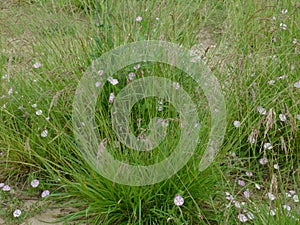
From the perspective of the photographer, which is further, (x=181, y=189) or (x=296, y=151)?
(x=296, y=151)

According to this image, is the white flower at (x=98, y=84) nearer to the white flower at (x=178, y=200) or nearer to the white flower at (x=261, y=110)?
the white flower at (x=178, y=200)

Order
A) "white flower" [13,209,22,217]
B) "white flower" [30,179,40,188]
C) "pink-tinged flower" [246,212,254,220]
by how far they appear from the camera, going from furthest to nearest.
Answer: "white flower" [30,179,40,188], "white flower" [13,209,22,217], "pink-tinged flower" [246,212,254,220]

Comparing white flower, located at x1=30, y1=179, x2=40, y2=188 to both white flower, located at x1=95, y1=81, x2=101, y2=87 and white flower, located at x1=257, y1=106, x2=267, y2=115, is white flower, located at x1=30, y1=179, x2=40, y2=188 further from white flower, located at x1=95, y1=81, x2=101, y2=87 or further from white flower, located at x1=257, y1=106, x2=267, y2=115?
white flower, located at x1=257, y1=106, x2=267, y2=115

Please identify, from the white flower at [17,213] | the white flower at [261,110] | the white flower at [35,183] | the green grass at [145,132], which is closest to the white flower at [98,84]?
the green grass at [145,132]

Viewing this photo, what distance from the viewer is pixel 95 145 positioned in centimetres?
197

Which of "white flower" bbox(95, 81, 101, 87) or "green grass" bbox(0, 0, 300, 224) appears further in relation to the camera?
"white flower" bbox(95, 81, 101, 87)

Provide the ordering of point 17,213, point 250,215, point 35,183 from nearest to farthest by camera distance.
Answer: point 250,215 → point 17,213 → point 35,183

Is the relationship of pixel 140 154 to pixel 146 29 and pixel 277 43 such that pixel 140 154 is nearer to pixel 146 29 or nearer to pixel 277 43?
pixel 146 29

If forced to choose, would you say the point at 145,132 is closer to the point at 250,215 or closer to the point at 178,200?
the point at 178,200

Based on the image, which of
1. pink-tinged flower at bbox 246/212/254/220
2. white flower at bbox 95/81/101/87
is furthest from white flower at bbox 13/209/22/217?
pink-tinged flower at bbox 246/212/254/220

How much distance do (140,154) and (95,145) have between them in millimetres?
236

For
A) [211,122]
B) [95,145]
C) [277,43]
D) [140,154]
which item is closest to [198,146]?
[211,122]

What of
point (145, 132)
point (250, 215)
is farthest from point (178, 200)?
point (145, 132)

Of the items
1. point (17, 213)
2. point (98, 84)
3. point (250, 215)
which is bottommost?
point (17, 213)
